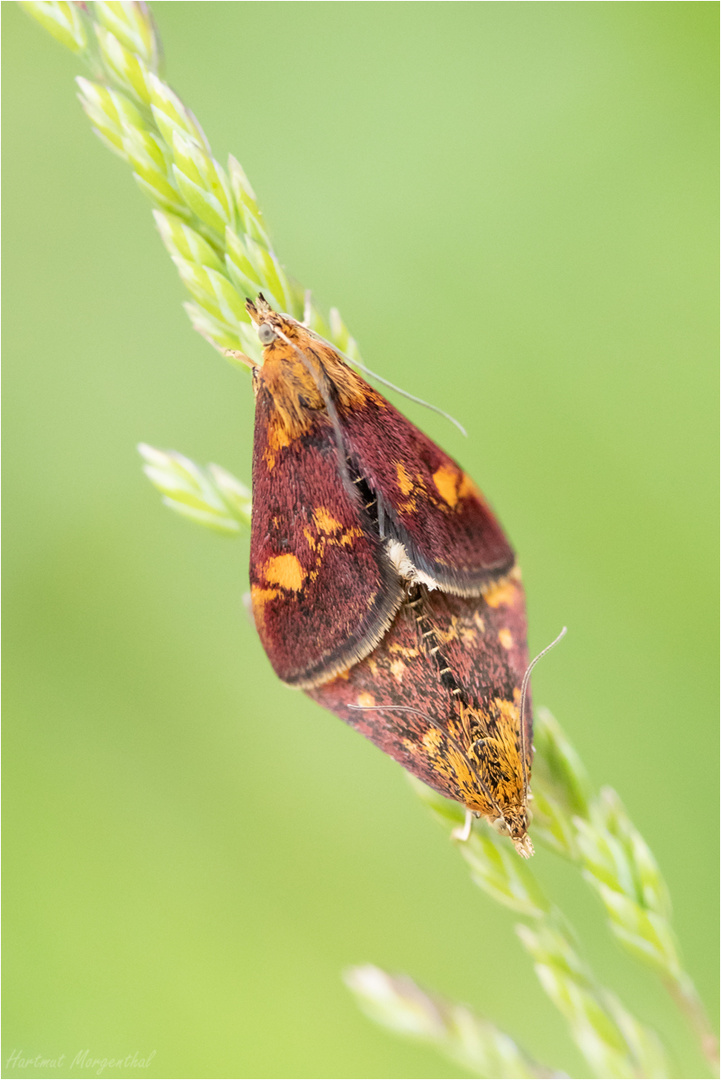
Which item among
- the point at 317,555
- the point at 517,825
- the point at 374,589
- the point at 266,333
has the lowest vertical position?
the point at 517,825

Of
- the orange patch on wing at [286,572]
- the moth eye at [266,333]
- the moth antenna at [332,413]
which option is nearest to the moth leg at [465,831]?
the orange patch on wing at [286,572]

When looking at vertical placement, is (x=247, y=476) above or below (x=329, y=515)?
above

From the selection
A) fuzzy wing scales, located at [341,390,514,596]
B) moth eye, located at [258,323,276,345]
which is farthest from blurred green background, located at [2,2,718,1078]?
moth eye, located at [258,323,276,345]

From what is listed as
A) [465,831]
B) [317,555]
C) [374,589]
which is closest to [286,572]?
[317,555]

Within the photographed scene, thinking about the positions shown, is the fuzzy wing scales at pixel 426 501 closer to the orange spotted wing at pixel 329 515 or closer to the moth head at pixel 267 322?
the orange spotted wing at pixel 329 515

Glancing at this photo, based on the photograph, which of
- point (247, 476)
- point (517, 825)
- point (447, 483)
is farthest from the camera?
point (247, 476)

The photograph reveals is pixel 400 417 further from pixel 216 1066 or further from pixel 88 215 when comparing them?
pixel 216 1066

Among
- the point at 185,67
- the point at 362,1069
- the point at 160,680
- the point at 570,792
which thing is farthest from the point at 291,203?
the point at 362,1069

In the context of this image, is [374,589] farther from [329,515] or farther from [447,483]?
[447,483]
